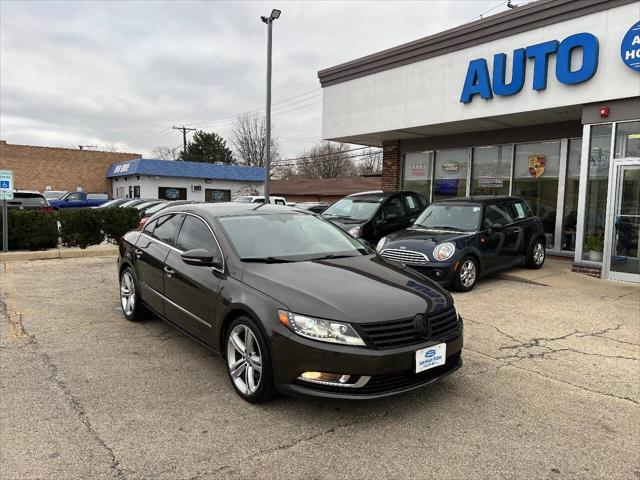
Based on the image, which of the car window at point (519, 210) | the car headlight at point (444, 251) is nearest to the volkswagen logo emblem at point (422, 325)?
the car headlight at point (444, 251)

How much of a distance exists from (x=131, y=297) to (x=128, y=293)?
0.45ft

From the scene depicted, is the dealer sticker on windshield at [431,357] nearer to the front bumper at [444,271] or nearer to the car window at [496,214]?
the front bumper at [444,271]

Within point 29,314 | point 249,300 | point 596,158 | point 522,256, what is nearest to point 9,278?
point 29,314

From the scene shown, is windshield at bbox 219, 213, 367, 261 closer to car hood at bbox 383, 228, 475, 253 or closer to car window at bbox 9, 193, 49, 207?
car hood at bbox 383, 228, 475, 253

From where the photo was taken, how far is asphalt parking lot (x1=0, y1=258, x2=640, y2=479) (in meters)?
2.87

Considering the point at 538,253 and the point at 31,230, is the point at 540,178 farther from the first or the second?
the point at 31,230

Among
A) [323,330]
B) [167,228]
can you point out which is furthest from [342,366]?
[167,228]

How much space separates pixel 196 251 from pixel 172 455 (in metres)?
1.69

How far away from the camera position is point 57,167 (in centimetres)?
3853

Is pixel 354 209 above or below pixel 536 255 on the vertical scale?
above

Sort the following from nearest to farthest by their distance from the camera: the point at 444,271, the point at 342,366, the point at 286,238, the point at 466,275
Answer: the point at 342,366
the point at 286,238
the point at 444,271
the point at 466,275

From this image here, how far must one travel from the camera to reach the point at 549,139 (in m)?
11.9

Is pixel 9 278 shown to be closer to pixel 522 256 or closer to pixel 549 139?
pixel 522 256

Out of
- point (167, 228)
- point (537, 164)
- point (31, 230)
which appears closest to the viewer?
point (167, 228)
